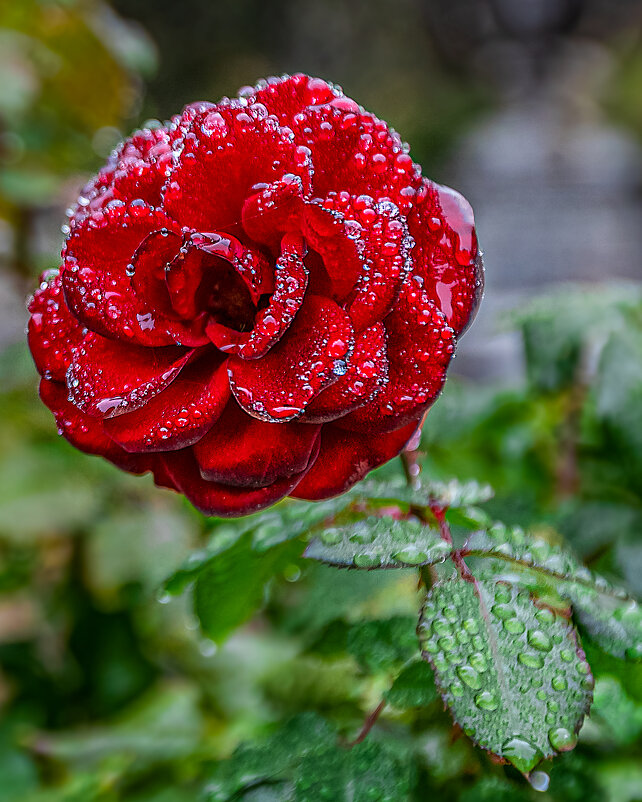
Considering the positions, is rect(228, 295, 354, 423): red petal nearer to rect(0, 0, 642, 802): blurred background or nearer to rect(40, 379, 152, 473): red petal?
rect(40, 379, 152, 473): red petal

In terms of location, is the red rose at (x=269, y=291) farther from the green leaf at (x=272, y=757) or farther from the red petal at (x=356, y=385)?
the green leaf at (x=272, y=757)

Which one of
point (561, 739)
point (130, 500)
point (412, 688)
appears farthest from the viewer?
point (130, 500)

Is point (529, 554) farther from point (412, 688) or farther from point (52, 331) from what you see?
point (52, 331)

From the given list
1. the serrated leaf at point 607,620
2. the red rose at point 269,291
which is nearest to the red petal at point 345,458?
the red rose at point 269,291

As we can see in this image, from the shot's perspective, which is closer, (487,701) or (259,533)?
(487,701)

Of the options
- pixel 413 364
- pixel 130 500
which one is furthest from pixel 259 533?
pixel 130 500

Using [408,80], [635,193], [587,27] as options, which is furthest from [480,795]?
[408,80]

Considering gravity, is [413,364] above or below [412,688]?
above
